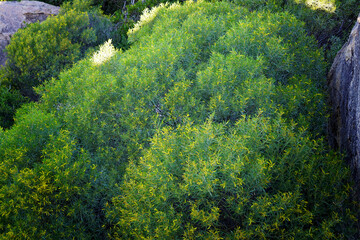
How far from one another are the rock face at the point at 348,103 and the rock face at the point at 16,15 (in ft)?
51.1

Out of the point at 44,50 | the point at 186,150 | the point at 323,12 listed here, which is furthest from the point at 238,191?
the point at 44,50

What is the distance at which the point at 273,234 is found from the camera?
13.3ft

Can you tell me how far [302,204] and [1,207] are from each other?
19.1ft

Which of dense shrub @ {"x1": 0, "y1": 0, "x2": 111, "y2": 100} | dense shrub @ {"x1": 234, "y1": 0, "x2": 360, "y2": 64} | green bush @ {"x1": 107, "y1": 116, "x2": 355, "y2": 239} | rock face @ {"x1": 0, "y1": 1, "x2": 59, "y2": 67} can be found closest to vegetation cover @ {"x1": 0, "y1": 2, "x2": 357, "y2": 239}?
green bush @ {"x1": 107, "y1": 116, "x2": 355, "y2": 239}

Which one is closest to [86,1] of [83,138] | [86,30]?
[86,30]

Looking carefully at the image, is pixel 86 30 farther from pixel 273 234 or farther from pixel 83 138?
pixel 273 234

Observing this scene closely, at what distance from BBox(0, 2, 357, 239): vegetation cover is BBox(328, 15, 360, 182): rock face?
16.6 inches

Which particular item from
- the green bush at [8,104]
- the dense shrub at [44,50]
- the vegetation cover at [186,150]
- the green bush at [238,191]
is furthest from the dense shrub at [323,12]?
the green bush at [8,104]

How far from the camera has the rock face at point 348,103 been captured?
515 cm

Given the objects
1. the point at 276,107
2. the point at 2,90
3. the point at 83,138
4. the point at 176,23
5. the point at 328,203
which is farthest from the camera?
the point at 2,90

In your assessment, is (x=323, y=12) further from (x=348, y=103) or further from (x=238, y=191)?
(x=238, y=191)

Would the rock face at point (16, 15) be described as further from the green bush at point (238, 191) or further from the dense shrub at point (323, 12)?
the green bush at point (238, 191)

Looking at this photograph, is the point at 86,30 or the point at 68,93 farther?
the point at 86,30

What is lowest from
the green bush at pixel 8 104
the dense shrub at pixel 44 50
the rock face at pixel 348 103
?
the green bush at pixel 8 104
